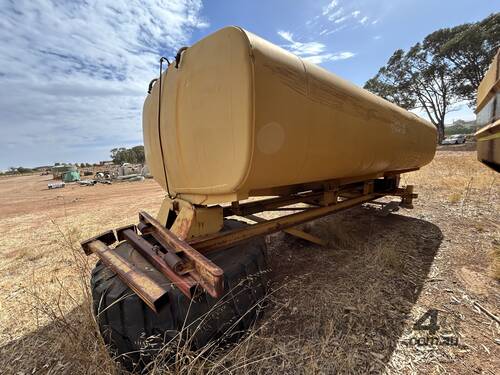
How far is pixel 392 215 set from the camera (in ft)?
16.7

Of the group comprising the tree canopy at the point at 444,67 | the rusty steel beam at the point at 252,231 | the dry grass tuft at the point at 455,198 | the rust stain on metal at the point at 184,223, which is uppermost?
the tree canopy at the point at 444,67

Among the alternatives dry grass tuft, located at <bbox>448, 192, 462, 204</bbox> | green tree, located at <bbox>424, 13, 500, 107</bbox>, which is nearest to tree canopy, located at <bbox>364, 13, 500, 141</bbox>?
green tree, located at <bbox>424, 13, 500, 107</bbox>

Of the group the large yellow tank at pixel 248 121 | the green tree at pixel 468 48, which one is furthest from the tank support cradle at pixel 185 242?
the green tree at pixel 468 48

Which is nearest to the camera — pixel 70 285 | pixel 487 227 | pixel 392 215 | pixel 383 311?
pixel 383 311

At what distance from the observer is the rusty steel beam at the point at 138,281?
1.34 meters

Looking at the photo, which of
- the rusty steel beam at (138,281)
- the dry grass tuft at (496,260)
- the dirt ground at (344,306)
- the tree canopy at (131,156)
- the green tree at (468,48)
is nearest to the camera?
the rusty steel beam at (138,281)

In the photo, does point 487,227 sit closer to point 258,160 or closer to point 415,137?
point 415,137

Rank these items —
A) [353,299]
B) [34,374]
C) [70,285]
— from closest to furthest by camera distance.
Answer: [34,374] → [353,299] → [70,285]

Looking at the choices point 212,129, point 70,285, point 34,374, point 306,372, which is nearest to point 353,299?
point 306,372

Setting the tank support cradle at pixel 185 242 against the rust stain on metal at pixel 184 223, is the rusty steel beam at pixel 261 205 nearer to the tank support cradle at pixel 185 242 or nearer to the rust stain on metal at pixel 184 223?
the tank support cradle at pixel 185 242

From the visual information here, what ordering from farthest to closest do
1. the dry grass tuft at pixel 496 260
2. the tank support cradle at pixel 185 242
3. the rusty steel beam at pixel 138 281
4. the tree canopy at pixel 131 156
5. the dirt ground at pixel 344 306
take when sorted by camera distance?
the tree canopy at pixel 131 156 < the dry grass tuft at pixel 496 260 < the dirt ground at pixel 344 306 < the tank support cradle at pixel 185 242 < the rusty steel beam at pixel 138 281

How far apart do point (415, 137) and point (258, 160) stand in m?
3.41

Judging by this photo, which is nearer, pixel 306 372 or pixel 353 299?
pixel 306 372

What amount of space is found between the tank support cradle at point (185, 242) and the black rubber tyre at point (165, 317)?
0.15 m
